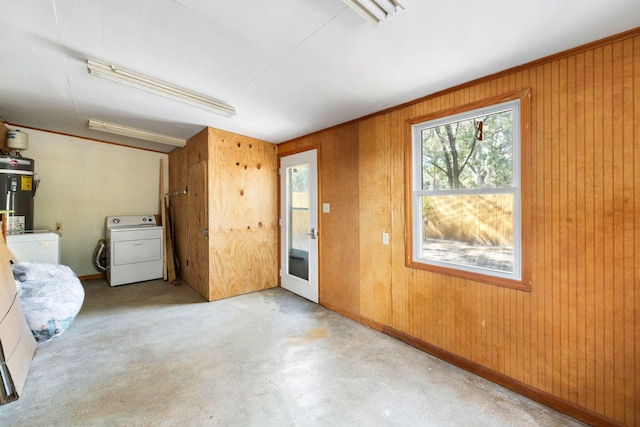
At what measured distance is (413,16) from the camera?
1438 mm

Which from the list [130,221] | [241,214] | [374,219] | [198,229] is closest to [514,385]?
[374,219]

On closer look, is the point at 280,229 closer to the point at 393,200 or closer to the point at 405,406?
the point at 393,200

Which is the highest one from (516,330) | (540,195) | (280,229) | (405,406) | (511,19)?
(511,19)

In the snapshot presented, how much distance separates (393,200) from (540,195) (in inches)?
47.1

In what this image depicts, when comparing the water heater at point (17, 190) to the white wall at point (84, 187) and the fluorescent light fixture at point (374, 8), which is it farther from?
the fluorescent light fixture at point (374, 8)

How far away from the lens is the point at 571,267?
5.65 ft

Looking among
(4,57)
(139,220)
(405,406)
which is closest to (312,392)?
(405,406)

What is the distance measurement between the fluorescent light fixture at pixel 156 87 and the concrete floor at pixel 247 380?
2398 mm

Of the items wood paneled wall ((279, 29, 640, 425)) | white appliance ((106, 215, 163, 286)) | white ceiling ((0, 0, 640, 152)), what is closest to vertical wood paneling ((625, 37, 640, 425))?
wood paneled wall ((279, 29, 640, 425))

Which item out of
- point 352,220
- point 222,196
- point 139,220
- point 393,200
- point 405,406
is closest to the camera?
point 405,406

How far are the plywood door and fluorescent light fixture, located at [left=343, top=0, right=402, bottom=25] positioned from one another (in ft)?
9.69

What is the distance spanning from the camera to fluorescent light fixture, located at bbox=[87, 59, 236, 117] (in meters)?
1.94

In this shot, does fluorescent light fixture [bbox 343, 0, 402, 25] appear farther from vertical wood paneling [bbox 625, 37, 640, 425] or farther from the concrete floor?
the concrete floor

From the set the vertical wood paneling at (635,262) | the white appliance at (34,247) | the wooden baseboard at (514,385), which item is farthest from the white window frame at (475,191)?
the white appliance at (34,247)
